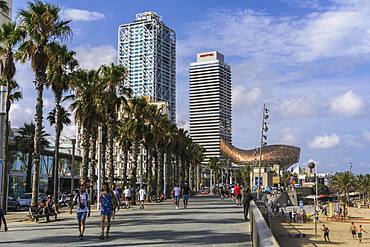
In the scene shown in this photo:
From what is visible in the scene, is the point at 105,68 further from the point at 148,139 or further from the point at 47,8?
the point at 148,139

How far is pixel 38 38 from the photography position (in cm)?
2297

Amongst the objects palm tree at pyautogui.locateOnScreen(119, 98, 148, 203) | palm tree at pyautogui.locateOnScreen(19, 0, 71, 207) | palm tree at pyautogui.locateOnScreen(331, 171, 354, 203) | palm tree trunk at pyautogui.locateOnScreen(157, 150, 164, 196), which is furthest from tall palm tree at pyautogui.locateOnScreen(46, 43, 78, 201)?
palm tree at pyautogui.locateOnScreen(331, 171, 354, 203)

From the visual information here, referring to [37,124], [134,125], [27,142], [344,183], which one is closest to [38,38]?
[37,124]

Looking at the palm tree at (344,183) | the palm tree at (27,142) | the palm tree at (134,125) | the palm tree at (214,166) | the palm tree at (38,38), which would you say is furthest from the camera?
the palm tree at (214,166)

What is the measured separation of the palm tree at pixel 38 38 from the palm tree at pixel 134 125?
21.4 metres

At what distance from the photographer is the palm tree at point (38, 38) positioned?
75.7 ft

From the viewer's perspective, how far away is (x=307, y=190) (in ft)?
431

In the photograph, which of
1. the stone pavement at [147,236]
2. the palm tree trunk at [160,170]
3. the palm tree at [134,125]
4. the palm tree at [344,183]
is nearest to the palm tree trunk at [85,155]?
the palm tree at [134,125]

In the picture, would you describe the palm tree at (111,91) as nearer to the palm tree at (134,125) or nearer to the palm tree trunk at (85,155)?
the palm tree trunk at (85,155)

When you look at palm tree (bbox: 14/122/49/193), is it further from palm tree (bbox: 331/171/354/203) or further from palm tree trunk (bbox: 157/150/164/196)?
palm tree (bbox: 331/171/354/203)

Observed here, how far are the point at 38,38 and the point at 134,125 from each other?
2340 cm

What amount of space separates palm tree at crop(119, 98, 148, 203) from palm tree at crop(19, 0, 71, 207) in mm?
21401

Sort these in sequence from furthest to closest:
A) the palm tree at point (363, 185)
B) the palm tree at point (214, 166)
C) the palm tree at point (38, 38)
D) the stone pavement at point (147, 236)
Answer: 1. the palm tree at point (214, 166)
2. the palm tree at point (363, 185)
3. the palm tree at point (38, 38)
4. the stone pavement at point (147, 236)

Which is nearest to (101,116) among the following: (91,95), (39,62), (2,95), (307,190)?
(91,95)
